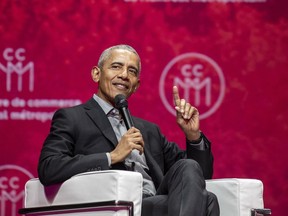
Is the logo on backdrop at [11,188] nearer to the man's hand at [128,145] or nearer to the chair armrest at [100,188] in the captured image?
the chair armrest at [100,188]

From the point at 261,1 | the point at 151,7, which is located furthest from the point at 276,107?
the point at 151,7

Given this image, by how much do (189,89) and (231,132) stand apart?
1.21ft

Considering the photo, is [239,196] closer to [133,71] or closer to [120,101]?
[120,101]

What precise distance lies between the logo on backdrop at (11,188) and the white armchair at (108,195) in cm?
121

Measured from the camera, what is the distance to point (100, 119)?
3.44 metres

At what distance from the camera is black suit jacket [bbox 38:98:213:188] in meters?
3.07

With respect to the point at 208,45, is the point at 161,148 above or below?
below

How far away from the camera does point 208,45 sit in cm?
457

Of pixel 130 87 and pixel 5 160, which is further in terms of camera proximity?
pixel 5 160

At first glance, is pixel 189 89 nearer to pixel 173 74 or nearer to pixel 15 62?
pixel 173 74

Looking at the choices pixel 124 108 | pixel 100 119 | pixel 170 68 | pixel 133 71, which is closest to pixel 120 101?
pixel 124 108

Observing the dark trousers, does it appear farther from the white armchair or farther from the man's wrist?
the man's wrist

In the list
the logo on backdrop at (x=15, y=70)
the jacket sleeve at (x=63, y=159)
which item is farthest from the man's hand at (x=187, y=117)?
the logo on backdrop at (x=15, y=70)

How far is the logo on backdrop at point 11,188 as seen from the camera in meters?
4.40
